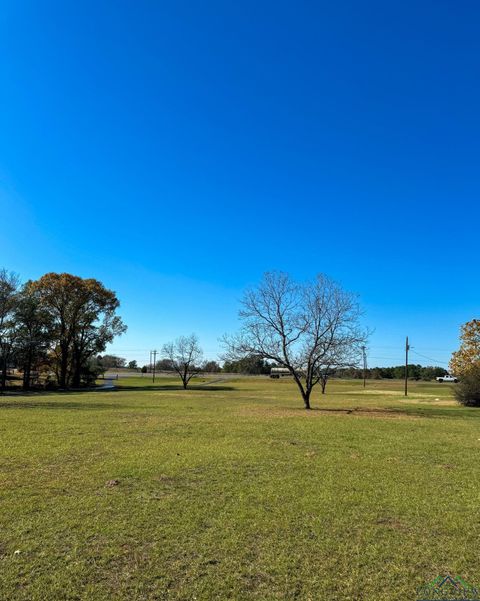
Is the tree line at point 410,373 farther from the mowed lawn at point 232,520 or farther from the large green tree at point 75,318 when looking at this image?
the mowed lawn at point 232,520

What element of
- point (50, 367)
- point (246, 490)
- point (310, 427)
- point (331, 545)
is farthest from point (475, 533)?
point (50, 367)

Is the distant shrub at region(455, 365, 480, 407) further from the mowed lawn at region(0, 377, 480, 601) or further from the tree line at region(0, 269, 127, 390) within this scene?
the tree line at region(0, 269, 127, 390)

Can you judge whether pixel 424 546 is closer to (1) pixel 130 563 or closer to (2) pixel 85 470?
(1) pixel 130 563

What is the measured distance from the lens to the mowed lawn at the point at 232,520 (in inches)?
141

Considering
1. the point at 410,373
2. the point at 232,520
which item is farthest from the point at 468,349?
the point at 410,373

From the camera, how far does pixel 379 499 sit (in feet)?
19.4

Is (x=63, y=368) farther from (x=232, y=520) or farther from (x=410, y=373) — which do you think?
(x=410, y=373)

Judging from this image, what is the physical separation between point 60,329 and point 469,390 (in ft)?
148

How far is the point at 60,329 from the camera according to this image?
52438 mm

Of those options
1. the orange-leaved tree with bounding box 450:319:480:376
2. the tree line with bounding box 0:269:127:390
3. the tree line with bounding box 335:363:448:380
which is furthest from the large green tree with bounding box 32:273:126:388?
the tree line with bounding box 335:363:448:380

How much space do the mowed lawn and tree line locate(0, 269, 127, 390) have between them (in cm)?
4117

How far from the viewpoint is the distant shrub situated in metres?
29.6

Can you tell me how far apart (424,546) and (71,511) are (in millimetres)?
4133

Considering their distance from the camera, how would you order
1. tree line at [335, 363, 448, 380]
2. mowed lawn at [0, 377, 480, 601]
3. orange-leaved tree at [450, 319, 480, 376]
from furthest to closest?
1. tree line at [335, 363, 448, 380]
2. orange-leaved tree at [450, 319, 480, 376]
3. mowed lawn at [0, 377, 480, 601]
